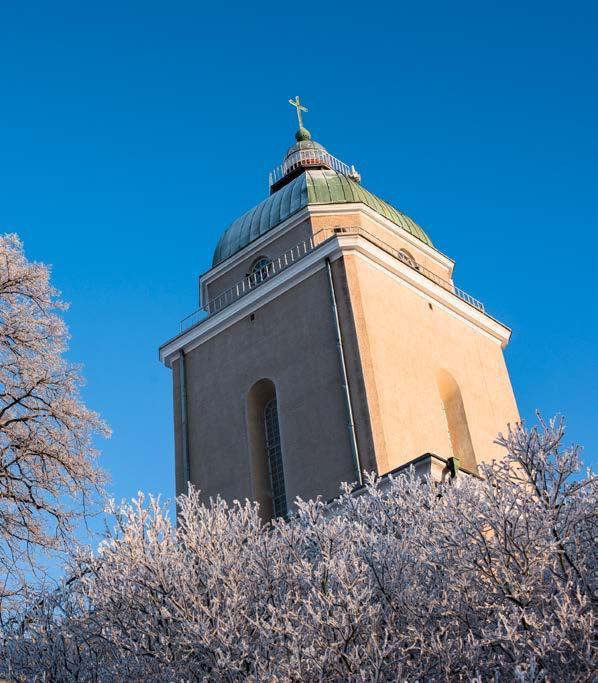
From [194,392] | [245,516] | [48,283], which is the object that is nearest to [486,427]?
[194,392]

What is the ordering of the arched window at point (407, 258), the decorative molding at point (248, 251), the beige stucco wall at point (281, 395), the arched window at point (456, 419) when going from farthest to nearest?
the decorative molding at point (248, 251), the arched window at point (407, 258), the arched window at point (456, 419), the beige stucco wall at point (281, 395)

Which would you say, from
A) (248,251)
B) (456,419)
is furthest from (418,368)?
(248,251)

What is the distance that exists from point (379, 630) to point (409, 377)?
937 cm

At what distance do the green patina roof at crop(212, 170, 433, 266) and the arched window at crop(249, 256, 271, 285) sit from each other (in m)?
0.68

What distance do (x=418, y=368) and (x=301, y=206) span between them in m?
5.55

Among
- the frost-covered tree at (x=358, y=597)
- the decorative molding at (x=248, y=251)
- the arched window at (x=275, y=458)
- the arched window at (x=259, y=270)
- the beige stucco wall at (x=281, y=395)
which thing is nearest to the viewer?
the frost-covered tree at (x=358, y=597)

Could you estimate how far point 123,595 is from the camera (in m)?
13.1

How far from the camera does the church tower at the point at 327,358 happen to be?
19.7m

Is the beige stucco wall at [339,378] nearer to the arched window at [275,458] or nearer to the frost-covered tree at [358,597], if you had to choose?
the arched window at [275,458]

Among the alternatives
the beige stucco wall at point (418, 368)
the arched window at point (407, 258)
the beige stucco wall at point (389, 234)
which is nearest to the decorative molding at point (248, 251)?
the beige stucco wall at point (389, 234)

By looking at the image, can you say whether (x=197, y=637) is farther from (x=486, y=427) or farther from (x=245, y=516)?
(x=486, y=427)

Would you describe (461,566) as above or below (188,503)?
below

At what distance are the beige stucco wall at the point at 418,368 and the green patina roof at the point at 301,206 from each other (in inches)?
124

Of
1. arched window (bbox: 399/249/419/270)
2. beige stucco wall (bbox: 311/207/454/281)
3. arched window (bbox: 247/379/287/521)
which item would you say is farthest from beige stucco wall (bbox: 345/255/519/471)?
arched window (bbox: 247/379/287/521)
